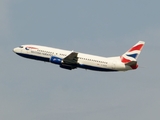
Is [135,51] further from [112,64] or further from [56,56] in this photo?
[56,56]

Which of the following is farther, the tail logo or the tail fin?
the tail logo

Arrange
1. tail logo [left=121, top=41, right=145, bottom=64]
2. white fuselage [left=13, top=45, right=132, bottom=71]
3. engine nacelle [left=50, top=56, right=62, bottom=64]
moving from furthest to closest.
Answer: tail logo [left=121, top=41, right=145, bottom=64] → engine nacelle [left=50, top=56, right=62, bottom=64] → white fuselage [left=13, top=45, right=132, bottom=71]

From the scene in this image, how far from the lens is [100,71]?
486 feet

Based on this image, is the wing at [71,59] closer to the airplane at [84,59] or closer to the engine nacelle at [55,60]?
the airplane at [84,59]

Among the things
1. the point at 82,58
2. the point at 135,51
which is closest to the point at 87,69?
the point at 82,58

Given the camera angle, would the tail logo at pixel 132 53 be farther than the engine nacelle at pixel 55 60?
Yes

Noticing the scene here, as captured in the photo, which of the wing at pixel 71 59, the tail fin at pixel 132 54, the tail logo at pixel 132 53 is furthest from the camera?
the tail logo at pixel 132 53

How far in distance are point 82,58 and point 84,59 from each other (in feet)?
2.34

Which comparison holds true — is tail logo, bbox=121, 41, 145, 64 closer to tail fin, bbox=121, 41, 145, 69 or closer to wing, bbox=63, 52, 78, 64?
tail fin, bbox=121, 41, 145, 69

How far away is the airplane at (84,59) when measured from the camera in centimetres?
14612

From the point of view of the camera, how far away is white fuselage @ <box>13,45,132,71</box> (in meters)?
146

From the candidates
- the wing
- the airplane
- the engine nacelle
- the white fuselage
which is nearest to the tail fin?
the airplane

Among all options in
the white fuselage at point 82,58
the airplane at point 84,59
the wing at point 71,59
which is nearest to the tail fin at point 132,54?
the airplane at point 84,59

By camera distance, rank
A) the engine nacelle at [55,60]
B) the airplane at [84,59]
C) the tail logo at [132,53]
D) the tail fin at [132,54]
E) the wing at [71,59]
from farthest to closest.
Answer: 1. the tail logo at [132,53]
2. the tail fin at [132,54]
3. the engine nacelle at [55,60]
4. the wing at [71,59]
5. the airplane at [84,59]
